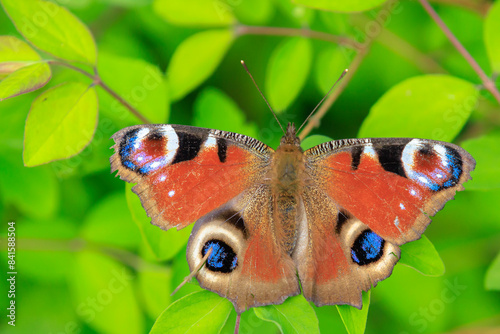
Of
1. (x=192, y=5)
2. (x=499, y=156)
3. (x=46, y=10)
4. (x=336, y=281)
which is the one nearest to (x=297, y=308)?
(x=336, y=281)

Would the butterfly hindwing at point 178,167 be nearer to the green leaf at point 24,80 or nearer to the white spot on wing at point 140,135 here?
the white spot on wing at point 140,135

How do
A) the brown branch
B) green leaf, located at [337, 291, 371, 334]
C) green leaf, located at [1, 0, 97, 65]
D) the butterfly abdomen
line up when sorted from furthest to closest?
the brown branch, the butterfly abdomen, green leaf, located at [1, 0, 97, 65], green leaf, located at [337, 291, 371, 334]

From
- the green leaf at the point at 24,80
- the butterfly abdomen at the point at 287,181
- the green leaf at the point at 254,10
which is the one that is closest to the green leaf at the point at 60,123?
the green leaf at the point at 24,80

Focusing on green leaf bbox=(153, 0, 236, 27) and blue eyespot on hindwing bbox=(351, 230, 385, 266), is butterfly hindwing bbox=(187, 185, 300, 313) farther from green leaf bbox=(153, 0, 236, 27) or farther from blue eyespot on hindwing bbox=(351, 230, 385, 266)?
green leaf bbox=(153, 0, 236, 27)

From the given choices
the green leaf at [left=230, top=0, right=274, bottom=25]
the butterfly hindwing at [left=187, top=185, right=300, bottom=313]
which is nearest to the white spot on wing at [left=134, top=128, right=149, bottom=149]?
the butterfly hindwing at [left=187, top=185, right=300, bottom=313]

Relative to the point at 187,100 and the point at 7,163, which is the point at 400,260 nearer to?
the point at 187,100

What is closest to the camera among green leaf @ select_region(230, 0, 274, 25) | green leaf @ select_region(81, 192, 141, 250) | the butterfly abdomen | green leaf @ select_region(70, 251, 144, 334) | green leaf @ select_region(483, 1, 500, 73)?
the butterfly abdomen

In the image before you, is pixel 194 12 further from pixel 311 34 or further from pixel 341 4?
pixel 341 4
